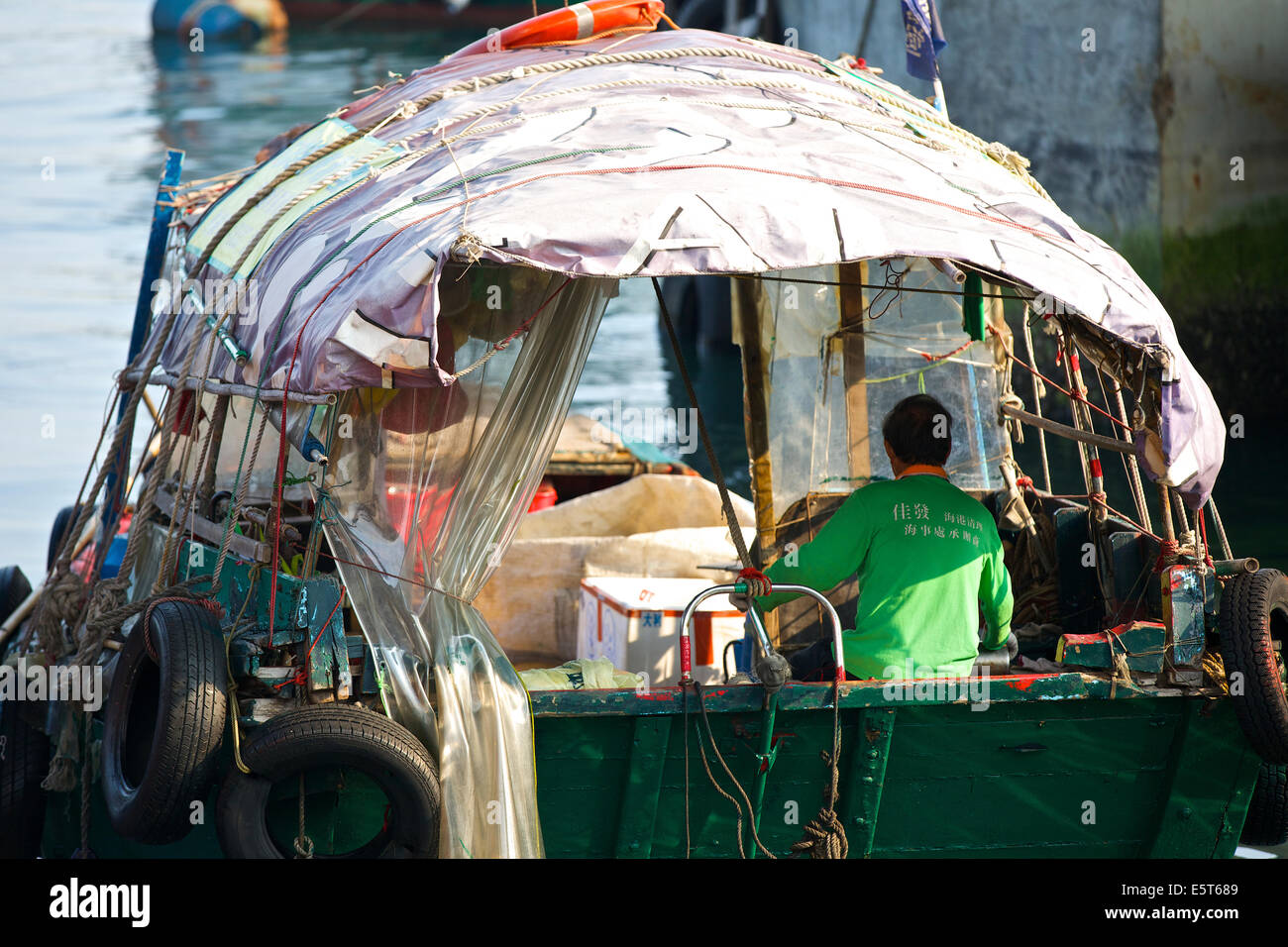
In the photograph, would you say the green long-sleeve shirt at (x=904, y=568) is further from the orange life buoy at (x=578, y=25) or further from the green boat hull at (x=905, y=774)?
the orange life buoy at (x=578, y=25)

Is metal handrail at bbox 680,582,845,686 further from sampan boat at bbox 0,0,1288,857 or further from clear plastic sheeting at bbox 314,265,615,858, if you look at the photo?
clear plastic sheeting at bbox 314,265,615,858

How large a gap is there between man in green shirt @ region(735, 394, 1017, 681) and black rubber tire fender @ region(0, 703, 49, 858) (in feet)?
9.74

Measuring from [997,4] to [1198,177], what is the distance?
308cm

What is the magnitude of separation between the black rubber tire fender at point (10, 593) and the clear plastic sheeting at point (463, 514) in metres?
3.66

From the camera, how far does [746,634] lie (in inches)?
221

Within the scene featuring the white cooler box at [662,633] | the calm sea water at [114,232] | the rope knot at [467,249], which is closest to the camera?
the rope knot at [467,249]

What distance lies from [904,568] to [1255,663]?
109 centimetres

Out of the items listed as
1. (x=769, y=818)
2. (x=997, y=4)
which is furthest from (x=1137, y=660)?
(x=997, y=4)

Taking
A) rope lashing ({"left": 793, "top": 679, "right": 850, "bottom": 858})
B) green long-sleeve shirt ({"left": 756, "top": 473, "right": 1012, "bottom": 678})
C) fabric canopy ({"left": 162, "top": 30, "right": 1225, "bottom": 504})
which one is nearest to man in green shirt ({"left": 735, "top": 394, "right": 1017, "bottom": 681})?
green long-sleeve shirt ({"left": 756, "top": 473, "right": 1012, "bottom": 678})

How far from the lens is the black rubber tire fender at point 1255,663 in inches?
170

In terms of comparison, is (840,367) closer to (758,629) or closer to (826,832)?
(758,629)
